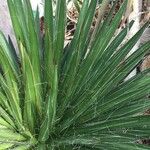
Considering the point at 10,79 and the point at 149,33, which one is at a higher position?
the point at 10,79

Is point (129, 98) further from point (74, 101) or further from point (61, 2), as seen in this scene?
point (61, 2)

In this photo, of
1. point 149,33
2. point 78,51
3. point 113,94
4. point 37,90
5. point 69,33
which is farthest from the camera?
point 69,33

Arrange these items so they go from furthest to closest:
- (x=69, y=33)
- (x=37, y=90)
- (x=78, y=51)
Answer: (x=69, y=33) → (x=78, y=51) → (x=37, y=90)

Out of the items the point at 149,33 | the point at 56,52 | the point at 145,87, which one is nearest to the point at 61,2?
the point at 56,52

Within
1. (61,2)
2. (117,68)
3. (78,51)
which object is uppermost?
(61,2)

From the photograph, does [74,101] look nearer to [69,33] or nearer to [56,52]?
[56,52]

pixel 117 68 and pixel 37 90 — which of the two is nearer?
pixel 37 90
